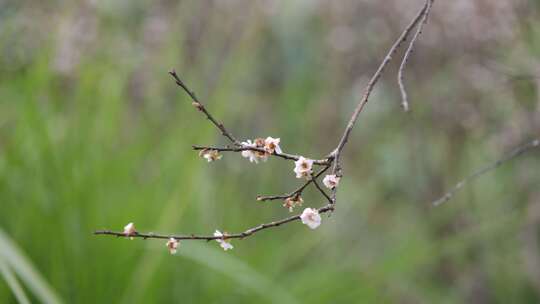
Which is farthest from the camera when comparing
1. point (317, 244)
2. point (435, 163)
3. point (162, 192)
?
point (435, 163)

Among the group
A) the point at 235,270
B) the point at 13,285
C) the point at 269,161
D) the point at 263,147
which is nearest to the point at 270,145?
the point at 263,147

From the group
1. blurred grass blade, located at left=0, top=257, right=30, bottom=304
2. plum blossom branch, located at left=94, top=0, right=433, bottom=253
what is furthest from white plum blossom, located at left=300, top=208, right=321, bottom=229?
blurred grass blade, located at left=0, top=257, right=30, bottom=304

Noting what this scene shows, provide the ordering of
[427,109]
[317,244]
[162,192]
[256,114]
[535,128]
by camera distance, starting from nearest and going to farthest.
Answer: [162,192]
[535,128]
[317,244]
[427,109]
[256,114]

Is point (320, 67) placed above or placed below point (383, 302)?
above

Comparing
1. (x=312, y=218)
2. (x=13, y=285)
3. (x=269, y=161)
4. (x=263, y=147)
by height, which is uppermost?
(x=269, y=161)

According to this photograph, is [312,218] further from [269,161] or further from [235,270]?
[269,161]

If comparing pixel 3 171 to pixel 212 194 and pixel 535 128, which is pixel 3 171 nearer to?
pixel 212 194

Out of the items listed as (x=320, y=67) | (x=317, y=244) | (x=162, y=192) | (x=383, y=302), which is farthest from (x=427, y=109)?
(x=162, y=192)

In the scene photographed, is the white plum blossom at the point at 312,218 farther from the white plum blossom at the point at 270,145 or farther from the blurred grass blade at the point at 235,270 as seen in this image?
the blurred grass blade at the point at 235,270

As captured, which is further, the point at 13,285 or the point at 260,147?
the point at 13,285
